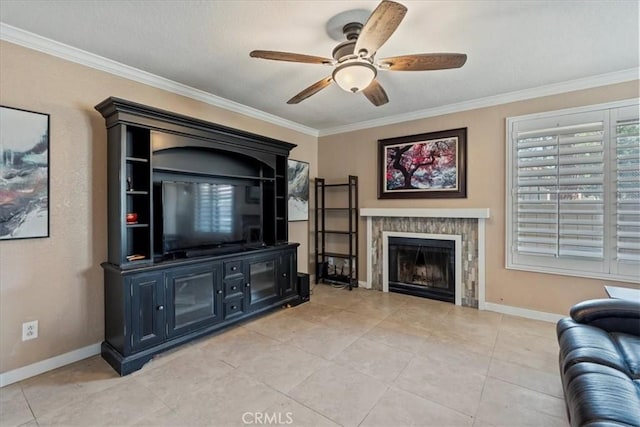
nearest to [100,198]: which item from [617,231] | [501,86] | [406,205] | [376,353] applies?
[376,353]

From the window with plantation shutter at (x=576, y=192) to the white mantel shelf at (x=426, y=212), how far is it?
0.33m

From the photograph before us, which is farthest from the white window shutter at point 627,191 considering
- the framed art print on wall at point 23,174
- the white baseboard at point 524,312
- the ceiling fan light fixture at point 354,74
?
the framed art print on wall at point 23,174

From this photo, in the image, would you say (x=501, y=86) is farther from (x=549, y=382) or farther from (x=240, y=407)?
(x=240, y=407)

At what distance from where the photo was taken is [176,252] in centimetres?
289

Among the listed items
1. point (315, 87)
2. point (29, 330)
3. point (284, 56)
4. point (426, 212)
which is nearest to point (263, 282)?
point (29, 330)

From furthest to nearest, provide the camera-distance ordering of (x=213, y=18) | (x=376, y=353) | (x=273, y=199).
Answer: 1. (x=273, y=199)
2. (x=376, y=353)
3. (x=213, y=18)

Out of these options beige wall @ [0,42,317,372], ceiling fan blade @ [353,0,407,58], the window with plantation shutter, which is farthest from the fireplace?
beige wall @ [0,42,317,372]

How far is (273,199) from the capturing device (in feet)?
12.5

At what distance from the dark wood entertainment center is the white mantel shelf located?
1378 millimetres

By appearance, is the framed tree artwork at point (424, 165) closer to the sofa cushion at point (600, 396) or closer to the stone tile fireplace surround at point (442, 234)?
the stone tile fireplace surround at point (442, 234)

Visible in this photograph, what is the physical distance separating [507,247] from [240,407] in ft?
10.7

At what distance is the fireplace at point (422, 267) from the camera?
4.02 metres

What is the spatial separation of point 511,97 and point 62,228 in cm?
462

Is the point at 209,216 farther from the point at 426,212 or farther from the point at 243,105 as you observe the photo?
the point at 426,212
